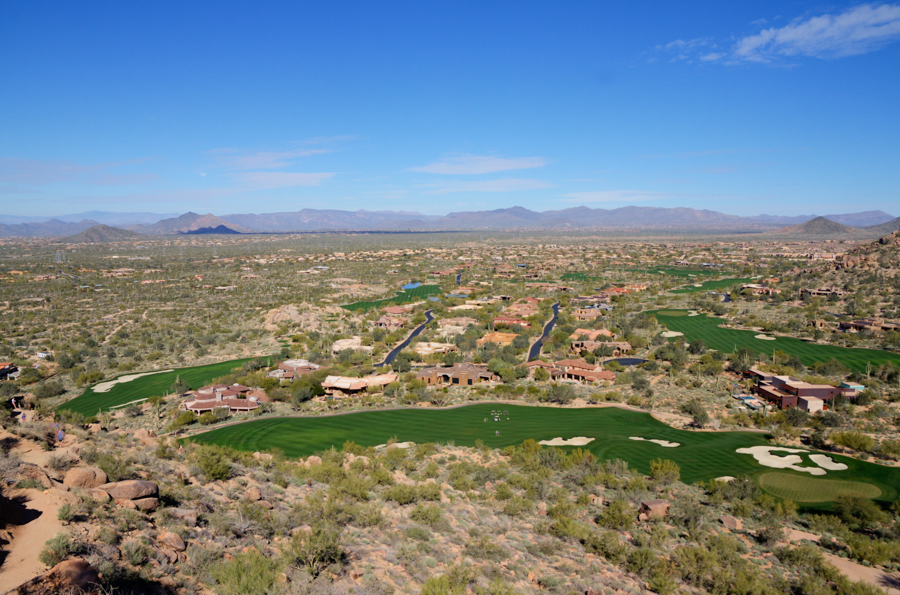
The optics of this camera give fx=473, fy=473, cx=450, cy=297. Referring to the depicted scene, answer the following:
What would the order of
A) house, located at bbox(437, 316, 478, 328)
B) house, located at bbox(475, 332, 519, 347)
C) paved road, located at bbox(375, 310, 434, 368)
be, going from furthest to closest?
1. house, located at bbox(437, 316, 478, 328)
2. house, located at bbox(475, 332, 519, 347)
3. paved road, located at bbox(375, 310, 434, 368)

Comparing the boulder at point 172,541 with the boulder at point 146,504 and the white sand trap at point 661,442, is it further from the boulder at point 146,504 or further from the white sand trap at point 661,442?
the white sand trap at point 661,442

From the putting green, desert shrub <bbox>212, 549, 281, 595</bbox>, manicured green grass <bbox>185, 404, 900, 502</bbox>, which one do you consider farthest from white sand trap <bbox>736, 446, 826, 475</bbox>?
desert shrub <bbox>212, 549, 281, 595</bbox>

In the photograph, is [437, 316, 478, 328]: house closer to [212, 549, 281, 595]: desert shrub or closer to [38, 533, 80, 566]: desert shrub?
[212, 549, 281, 595]: desert shrub

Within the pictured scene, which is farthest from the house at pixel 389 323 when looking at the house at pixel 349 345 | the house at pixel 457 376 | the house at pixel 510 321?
the house at pixel 457 376

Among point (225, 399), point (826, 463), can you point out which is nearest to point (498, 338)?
point (225, 399)

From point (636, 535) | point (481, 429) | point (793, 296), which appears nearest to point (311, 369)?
point (481, 429)

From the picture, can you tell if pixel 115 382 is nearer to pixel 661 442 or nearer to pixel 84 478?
pixel 84 478

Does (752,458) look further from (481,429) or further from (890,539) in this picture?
(481,429)
